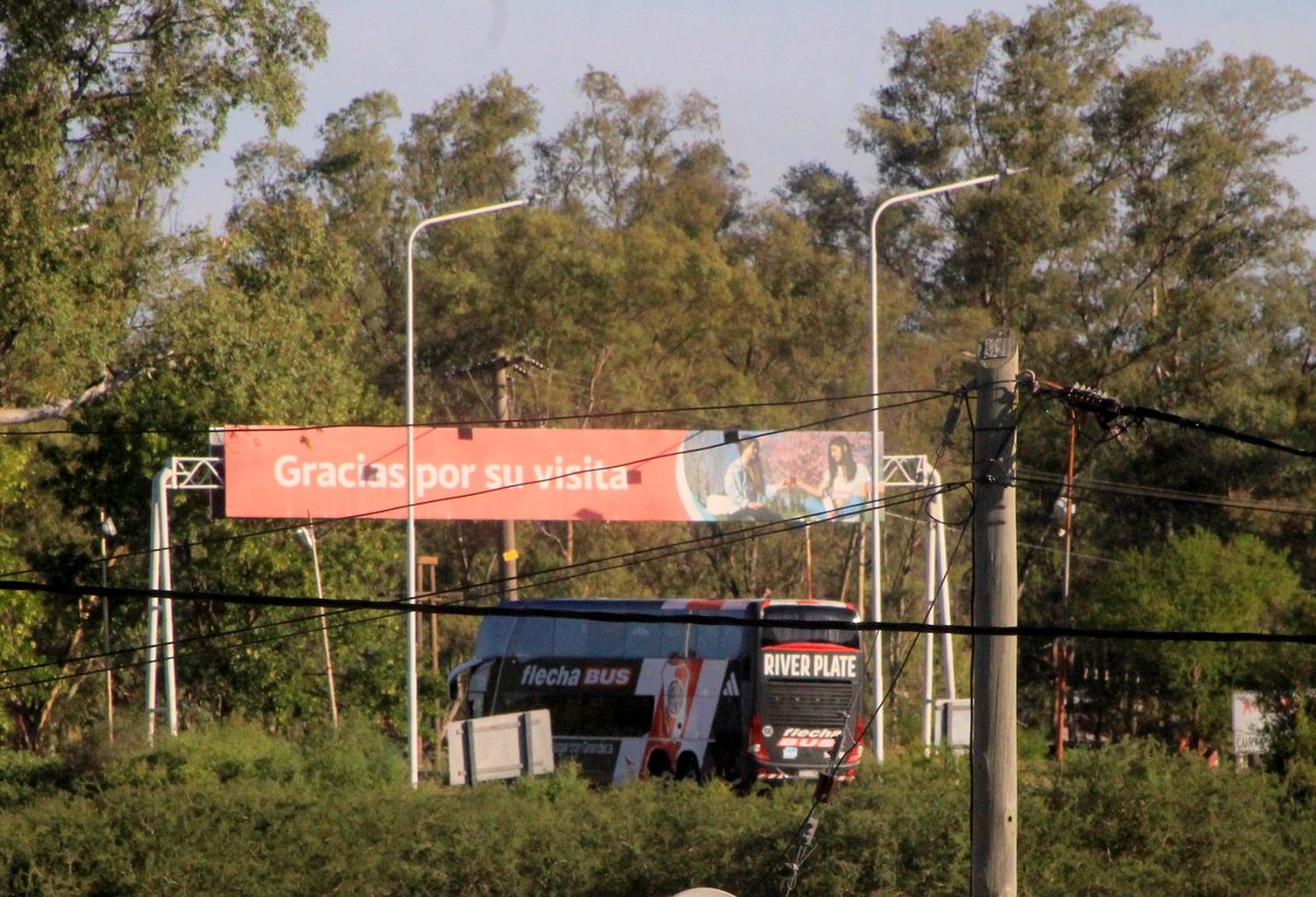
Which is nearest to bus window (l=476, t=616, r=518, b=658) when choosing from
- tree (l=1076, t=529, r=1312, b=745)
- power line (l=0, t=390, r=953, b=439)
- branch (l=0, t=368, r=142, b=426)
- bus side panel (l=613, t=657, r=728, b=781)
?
bus side panel (l=613, t=657, r=728, b=781)

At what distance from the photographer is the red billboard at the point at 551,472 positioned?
2939 cm

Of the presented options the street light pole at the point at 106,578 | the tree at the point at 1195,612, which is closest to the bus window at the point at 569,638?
the street light pole at the point at 106,578

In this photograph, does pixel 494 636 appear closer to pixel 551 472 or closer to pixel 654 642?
pixel 654 642

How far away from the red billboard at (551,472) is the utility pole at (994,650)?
1665 cm

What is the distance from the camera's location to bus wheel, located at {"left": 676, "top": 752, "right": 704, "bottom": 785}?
29484mm

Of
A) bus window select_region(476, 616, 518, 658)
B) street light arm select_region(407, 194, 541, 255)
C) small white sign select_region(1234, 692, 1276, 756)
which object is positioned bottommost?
small white sign select_region(1234, 692, 1276, 756)

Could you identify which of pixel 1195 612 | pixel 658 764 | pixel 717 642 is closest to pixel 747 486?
pixel 717 642

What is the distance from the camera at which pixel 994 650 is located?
1248 centimetres

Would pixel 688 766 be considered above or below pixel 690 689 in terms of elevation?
below

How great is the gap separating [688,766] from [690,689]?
124 cm

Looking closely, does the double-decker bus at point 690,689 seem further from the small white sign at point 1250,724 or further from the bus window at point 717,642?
the small white sign at point 1250,724

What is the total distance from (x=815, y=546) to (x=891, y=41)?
1442 centimetres

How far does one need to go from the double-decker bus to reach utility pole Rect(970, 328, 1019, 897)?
1409 cm

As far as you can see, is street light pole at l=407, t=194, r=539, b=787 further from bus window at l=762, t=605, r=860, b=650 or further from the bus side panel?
bus window at l=762, t=605, r=860, b=650
